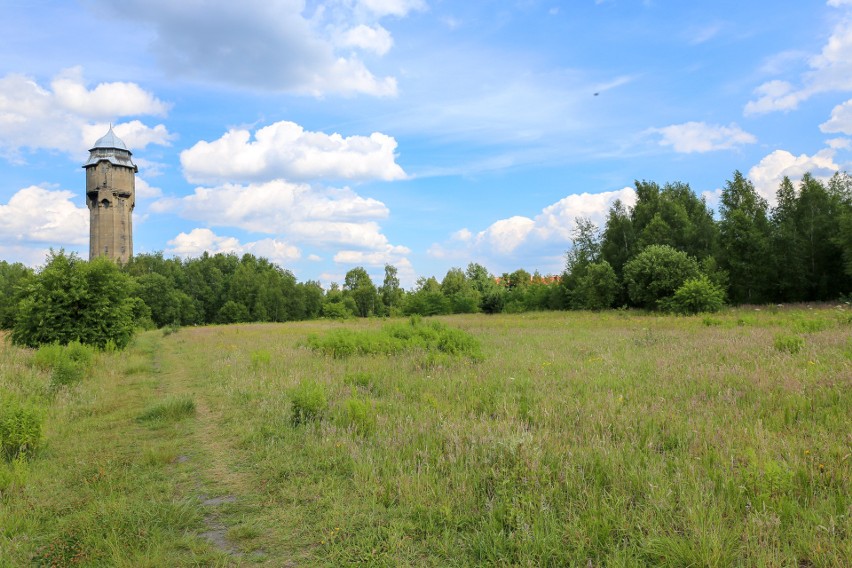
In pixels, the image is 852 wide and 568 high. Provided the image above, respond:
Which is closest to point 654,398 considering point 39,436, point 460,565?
point 460,565

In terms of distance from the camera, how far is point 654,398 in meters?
7.76

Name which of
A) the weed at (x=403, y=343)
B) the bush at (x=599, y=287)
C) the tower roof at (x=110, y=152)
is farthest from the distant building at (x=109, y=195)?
the weed at (x=403, y=343)

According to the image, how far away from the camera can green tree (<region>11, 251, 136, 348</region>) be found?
739 inches

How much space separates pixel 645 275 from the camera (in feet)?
141

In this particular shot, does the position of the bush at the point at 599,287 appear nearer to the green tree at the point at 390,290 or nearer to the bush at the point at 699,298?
the bush at the point at 699,298

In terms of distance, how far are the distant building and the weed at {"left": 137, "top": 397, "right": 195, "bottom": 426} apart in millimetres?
80569

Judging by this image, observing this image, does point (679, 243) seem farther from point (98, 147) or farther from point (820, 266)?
point (98, 147)

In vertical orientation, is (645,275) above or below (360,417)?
above

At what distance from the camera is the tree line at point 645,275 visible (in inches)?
774

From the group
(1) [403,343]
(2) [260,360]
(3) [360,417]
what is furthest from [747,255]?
(3) [360,417]

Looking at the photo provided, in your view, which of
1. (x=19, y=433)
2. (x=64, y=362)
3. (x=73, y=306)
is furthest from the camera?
(x=73, y=306)

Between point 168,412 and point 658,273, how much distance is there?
136 feet

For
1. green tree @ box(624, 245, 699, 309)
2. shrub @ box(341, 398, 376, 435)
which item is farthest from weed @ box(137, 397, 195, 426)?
green tree @ box(624, 245, 699, 309)

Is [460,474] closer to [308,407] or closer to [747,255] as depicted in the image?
[308,407]
